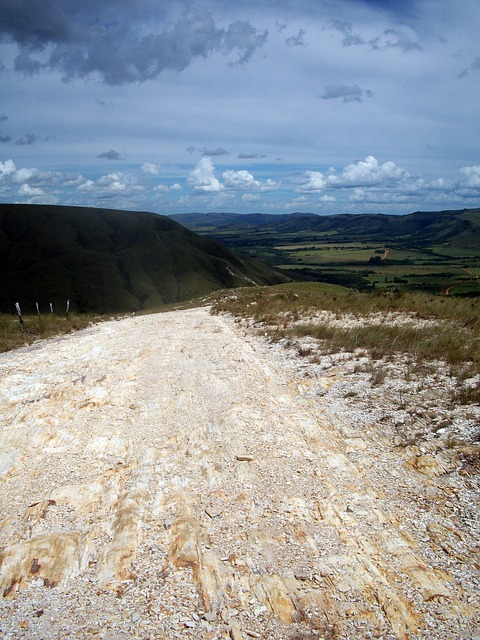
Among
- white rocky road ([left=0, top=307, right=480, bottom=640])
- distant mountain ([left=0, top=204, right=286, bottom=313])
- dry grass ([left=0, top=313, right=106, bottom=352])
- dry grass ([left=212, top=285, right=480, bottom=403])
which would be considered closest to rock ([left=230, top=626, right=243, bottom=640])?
white rocky road ([left=0, top=307, right=480, bottom=640])

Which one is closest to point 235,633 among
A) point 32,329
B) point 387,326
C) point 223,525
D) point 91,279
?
point 223,525

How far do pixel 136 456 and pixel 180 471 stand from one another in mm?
1125

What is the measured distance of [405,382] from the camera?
34.0 feet

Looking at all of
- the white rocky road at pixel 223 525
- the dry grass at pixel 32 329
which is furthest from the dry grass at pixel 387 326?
the dry grass at pixel 32 329

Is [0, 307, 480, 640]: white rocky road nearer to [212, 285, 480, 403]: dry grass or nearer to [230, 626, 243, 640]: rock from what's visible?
[230, 626, 243, 640]: rock

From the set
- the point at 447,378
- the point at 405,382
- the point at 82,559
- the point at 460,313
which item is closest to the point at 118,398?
the point at 82,559

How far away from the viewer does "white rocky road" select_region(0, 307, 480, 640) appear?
4559 mm

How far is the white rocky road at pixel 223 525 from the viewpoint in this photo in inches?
Answer: 179

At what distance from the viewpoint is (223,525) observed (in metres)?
5.97

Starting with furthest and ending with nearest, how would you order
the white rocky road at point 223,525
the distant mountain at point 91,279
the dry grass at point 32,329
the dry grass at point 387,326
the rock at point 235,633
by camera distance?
the distant mountain at point 91,279 → the dry grass at point 32,329 → the dry grass at point 387,326 → the white rocky road at point 223,525 → the rock at point 235,633

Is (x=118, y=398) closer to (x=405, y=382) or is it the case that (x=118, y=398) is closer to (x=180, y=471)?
(x=180, y=471)

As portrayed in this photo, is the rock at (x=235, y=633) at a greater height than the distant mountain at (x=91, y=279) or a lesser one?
greater

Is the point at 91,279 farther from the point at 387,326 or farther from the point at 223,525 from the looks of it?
the point at 223,525

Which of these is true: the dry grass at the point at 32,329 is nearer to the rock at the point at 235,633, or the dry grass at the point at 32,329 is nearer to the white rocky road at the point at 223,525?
the white rocky road at the point at 223,525
